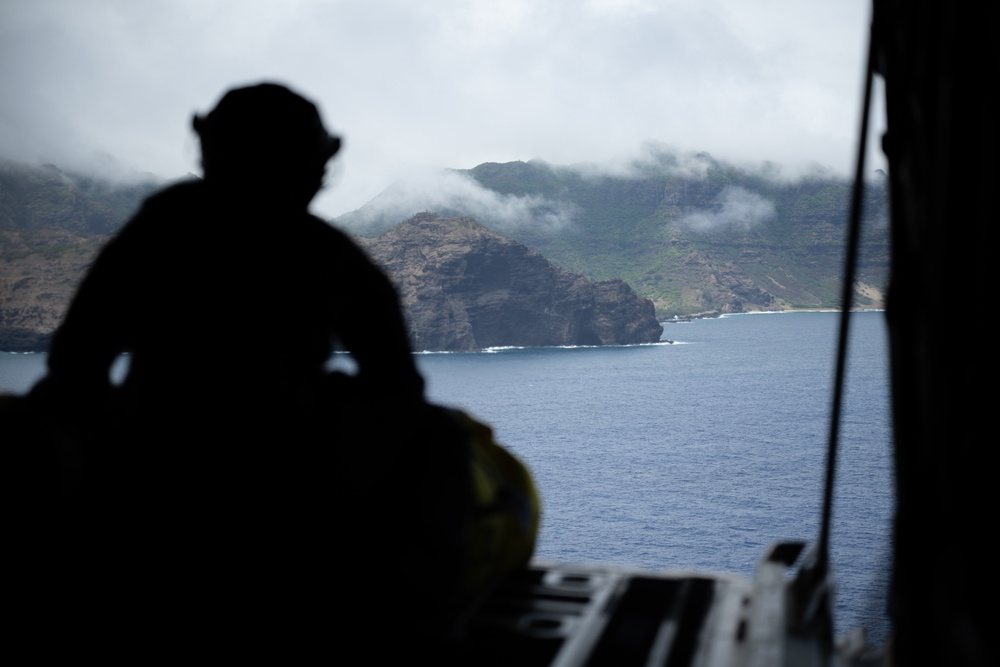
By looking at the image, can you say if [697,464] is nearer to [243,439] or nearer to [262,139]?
[262,139]

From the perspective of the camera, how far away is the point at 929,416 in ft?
9.91

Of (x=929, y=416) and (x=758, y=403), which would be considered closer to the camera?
(x=929, y=416)

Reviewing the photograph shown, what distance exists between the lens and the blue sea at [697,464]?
9350 centimetres

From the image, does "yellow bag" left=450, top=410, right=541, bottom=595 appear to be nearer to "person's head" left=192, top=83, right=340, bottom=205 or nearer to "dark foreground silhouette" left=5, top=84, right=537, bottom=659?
Result: "dark foreground silhouette" left=5, top=84, right=537, bottom=659

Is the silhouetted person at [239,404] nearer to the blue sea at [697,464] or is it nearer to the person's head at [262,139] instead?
the person's head at [262,139]

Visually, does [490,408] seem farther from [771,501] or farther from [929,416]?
[929,416]

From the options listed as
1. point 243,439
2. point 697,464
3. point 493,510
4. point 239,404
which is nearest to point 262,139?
point 239,404

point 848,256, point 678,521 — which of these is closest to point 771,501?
point 678,521

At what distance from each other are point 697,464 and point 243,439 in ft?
408

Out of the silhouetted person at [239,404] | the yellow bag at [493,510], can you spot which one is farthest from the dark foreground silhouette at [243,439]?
the yellow bag at [493,510]

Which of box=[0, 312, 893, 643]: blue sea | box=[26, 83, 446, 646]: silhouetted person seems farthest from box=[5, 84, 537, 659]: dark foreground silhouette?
box=[0, 312, 893, 643]: blue sea

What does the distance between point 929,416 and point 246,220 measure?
8.82 feet

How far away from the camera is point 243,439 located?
319 cm

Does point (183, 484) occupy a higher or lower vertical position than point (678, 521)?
higher
